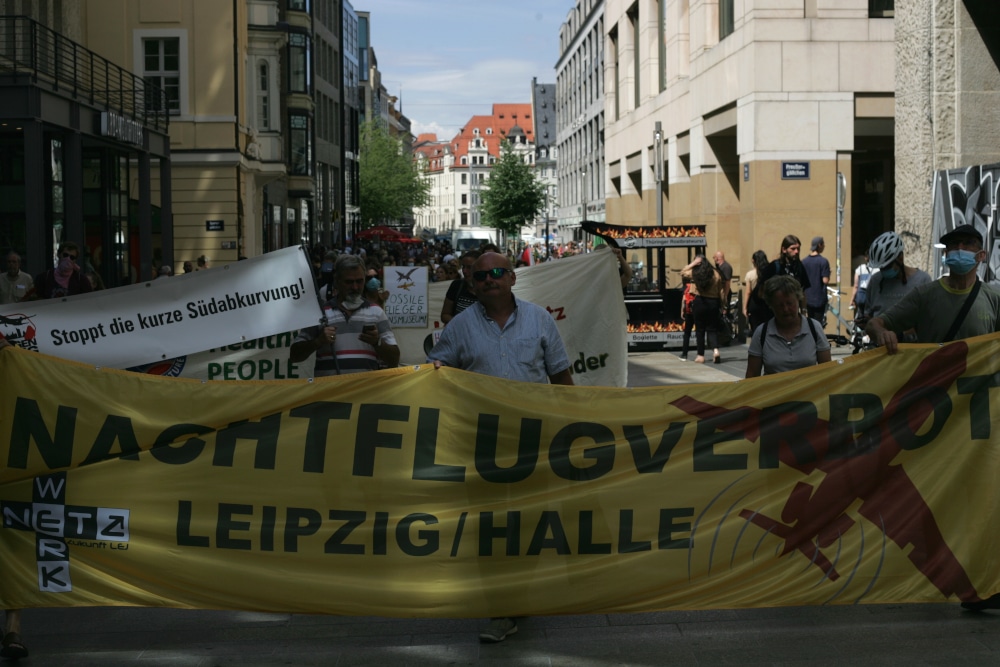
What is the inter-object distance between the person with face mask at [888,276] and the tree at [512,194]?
91134 mm

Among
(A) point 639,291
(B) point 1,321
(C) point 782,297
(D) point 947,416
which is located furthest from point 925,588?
(A) point 639,291

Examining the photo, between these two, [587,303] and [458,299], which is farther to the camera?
[587,303]

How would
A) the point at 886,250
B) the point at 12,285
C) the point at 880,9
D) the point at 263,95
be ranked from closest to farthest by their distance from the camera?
the point at 886,250, the point at 12,285, the point at 880,9, the point at 263,95

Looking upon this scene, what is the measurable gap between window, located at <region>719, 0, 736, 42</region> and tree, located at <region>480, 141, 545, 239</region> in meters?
67.9

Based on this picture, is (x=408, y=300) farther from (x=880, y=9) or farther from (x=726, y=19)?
(x=726, y=19)

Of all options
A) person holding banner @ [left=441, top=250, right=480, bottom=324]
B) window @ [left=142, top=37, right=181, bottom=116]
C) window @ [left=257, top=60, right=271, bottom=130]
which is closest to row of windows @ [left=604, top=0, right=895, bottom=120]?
window @ [left=257, top=60, right=271, bottom=130]

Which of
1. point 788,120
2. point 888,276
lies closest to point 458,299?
point 888,276

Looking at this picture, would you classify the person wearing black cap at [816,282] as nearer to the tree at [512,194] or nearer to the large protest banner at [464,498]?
the large protest banner at [464,498]

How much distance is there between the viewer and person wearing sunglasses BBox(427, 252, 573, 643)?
261 inches

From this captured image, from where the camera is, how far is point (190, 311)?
337 inches

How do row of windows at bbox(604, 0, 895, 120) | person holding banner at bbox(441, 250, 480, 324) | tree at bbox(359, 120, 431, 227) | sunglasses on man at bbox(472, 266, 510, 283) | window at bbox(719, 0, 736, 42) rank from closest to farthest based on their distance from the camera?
1. sunglasses on man at bbox(472, 266, 510, 283)
2. person holding banner at bbox(441, 250, 480, 324)
3. row of windows at bbox(604, 0, 895, 120)
4. window at bbox(719, 0, 736, 42)
5. tree at bbox(359, 120, 431, 227)

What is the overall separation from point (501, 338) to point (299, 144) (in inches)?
2026

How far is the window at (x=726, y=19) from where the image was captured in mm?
30984

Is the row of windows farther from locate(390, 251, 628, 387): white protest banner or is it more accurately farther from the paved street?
the paved street
